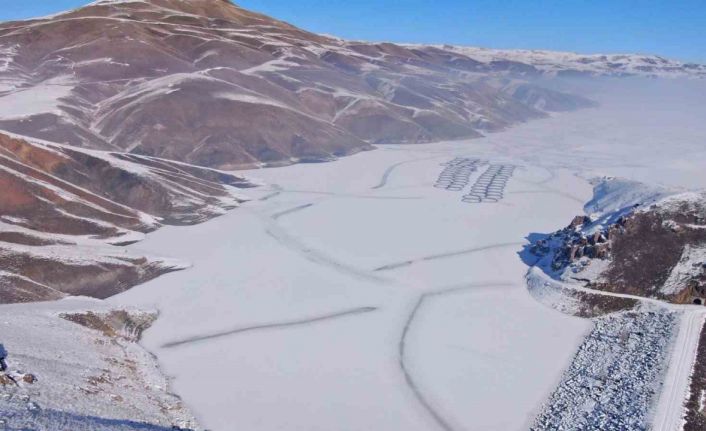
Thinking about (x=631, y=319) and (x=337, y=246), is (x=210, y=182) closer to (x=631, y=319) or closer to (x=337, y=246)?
(x=337, y=246)

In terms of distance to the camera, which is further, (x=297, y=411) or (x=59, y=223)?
(x=59, y=223)

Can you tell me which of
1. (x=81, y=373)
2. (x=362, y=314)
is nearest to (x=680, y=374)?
(x=362, y=314)

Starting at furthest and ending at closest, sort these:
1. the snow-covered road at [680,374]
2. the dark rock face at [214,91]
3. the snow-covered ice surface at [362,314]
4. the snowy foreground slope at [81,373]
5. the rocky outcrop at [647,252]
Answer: the dark rock face at [214,91]
the rocky outcrop at [647,252]
the snow-covered ice surface at [362,314]
the snow-covered road at [680,374]
the snowy foreground slope at [81,373]

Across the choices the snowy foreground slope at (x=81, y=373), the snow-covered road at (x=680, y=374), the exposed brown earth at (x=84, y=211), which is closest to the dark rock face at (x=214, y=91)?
the exposed brown earth at (x=84, y=211)

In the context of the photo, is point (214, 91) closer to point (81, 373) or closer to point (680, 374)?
point (81, 373)

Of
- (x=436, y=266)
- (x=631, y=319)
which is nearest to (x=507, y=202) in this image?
(x=436, y=266)

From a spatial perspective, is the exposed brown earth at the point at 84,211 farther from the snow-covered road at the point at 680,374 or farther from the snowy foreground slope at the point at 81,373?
the snow-covered road at the point at 680,374
